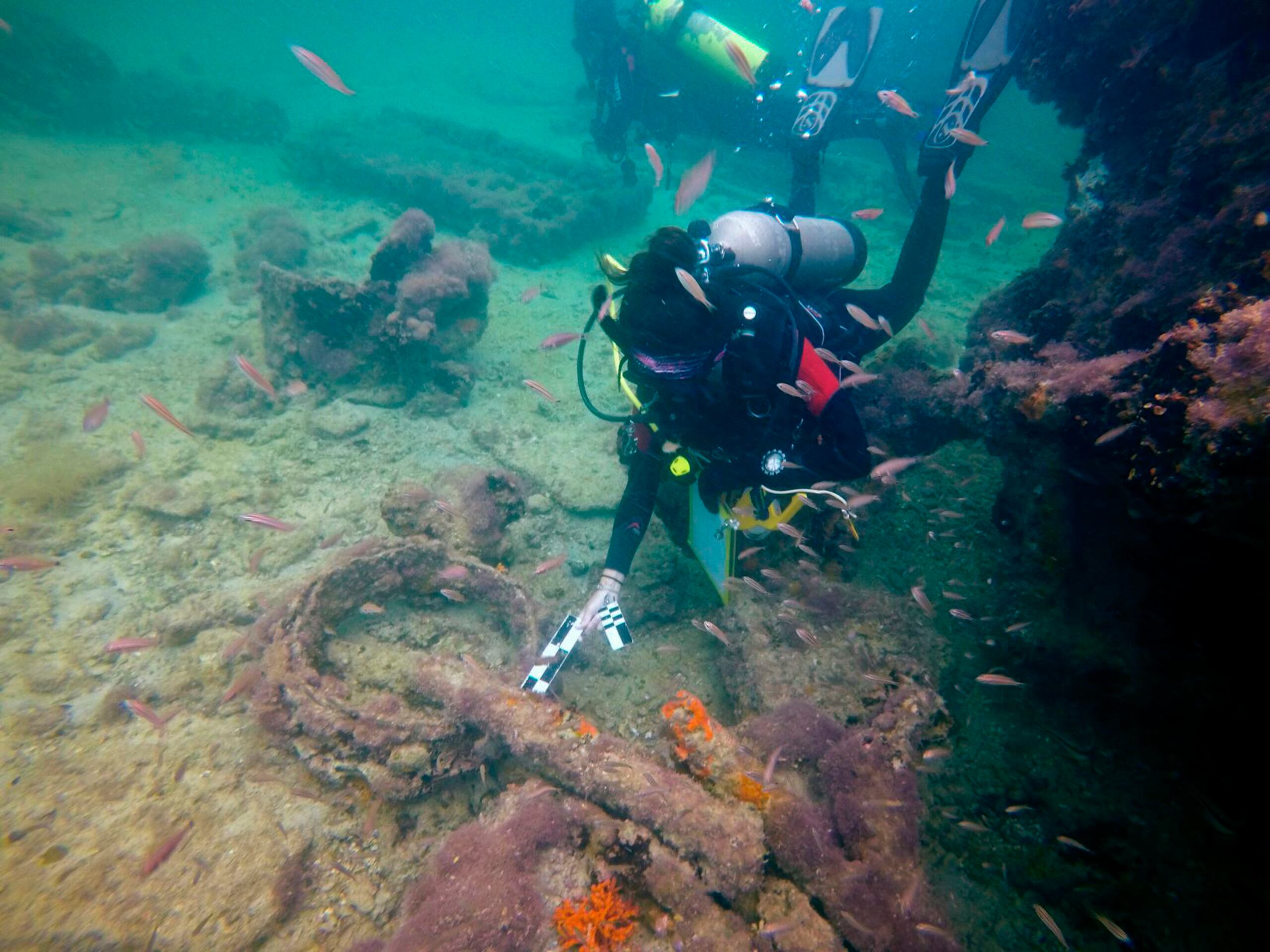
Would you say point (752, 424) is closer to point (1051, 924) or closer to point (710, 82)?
point (1051, 924)

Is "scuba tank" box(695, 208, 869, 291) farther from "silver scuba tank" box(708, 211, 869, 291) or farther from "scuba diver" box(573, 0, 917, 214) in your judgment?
"scuba diver" box(573, 0, 917, 214)

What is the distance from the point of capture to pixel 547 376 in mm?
8641

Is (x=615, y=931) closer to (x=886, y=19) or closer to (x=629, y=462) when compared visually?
(x=629, y=462)

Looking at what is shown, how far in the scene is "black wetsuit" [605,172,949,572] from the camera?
3.77 metres

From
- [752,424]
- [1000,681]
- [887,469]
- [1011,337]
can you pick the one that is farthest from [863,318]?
[1000,681]

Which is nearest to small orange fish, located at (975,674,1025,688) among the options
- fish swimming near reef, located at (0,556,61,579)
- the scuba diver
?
fish swimming near reef, located at (0,556,61,579)

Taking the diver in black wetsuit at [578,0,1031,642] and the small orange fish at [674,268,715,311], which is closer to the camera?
the small orange fish at [674,268,715,311]

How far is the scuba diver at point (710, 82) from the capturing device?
34.1 feet

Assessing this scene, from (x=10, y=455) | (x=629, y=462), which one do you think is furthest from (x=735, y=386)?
(x=10, y=455)

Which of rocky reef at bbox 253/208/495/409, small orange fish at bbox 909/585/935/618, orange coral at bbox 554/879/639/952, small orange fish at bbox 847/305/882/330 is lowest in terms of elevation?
orange coral at bbox 554/879/639/952

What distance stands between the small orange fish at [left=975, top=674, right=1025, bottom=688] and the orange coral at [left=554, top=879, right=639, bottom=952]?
2.79 meters

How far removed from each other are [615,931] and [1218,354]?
430 centimetres

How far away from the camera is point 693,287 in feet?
11.4

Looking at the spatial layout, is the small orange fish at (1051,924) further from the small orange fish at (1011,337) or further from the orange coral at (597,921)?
the small orange fish at (1011,337)
